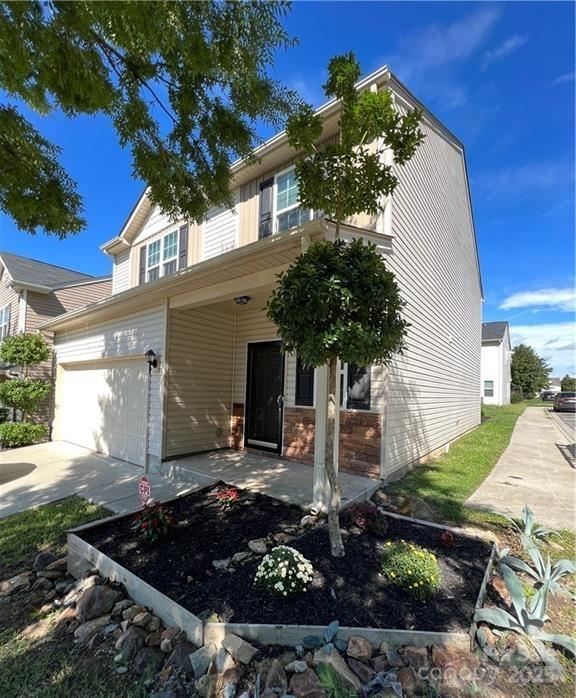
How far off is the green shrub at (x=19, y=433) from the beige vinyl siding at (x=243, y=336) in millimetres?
6732

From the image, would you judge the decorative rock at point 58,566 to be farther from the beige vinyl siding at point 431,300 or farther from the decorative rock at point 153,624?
the beige vinyl siding at point 431,300

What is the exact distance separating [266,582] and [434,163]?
9374 mm

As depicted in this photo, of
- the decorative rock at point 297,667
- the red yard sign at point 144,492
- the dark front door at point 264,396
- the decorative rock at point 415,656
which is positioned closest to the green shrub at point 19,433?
the dark front door at point 264,396

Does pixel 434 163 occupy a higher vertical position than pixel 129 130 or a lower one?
higher

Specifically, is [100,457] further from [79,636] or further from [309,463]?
[79,636]

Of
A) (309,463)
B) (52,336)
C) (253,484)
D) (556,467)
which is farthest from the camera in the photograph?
(52,336)

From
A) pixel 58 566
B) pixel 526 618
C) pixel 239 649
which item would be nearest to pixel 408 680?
pixel 526 618

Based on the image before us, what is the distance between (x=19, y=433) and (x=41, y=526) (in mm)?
6952

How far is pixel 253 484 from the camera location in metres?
5.27

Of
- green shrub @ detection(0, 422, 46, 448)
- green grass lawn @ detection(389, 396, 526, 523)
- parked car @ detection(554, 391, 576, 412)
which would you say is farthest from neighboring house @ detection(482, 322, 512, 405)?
green shrub @ detection(0, 422, 46, 448)

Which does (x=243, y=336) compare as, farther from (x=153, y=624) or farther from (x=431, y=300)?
(x=153, y=624)

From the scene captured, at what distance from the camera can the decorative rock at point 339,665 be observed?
6.47ft

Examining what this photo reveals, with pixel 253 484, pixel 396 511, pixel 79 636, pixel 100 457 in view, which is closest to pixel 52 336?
pixel 100 457

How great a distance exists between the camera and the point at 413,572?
266 cm
